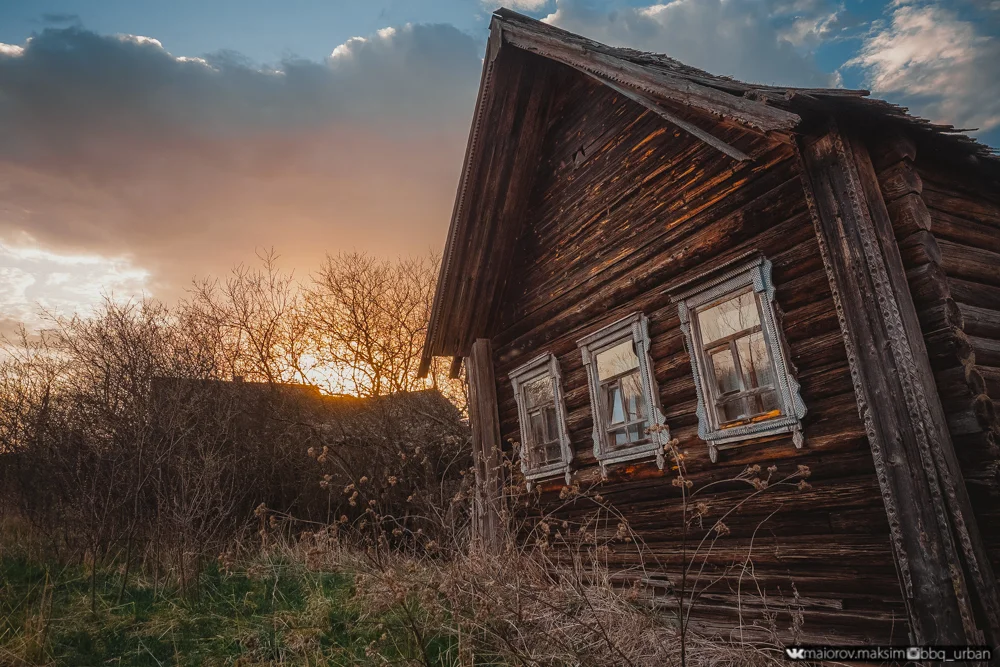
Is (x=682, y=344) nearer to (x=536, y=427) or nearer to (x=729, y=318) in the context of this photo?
(x=729, y=318)

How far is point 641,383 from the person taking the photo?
21.4ft

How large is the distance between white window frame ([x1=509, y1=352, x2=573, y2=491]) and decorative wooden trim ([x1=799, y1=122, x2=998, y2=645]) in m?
3.78

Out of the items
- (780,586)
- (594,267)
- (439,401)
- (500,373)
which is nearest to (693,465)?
(780,586)

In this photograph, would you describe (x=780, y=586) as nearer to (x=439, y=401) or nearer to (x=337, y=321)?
(x=439, y=401)

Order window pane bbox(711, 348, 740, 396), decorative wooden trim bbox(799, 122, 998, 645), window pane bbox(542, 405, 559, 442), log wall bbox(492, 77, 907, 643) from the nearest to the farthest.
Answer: decorative wooden trim bbox(799, 122, 998, 645)
log wall bbox(492, 77, 907, 643)
window pane bbox(711, 348, 740, 396)
window pane bbox(542, 405, 559, 442)

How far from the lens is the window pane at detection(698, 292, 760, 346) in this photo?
5281 mm

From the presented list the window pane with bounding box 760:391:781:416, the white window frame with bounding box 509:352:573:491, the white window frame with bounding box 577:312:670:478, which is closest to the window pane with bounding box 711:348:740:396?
the window pane with bounding box 760:391:781:416

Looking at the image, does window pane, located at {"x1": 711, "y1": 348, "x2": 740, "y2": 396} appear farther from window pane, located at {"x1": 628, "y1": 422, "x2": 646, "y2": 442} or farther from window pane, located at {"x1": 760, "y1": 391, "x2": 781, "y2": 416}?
window pane, located at {"x1": 628, "y1": 422, "x2": 646, "y2": 442}

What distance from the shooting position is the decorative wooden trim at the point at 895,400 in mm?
3729

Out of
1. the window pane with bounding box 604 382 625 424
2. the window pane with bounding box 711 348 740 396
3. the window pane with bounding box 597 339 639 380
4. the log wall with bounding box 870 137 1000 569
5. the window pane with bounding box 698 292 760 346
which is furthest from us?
the window pane with bounding box 604 382 625 424

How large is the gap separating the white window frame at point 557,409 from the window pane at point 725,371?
2434mm

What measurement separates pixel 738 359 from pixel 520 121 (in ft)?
16.2

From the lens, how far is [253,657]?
180 inches

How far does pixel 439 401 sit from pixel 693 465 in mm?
11467
